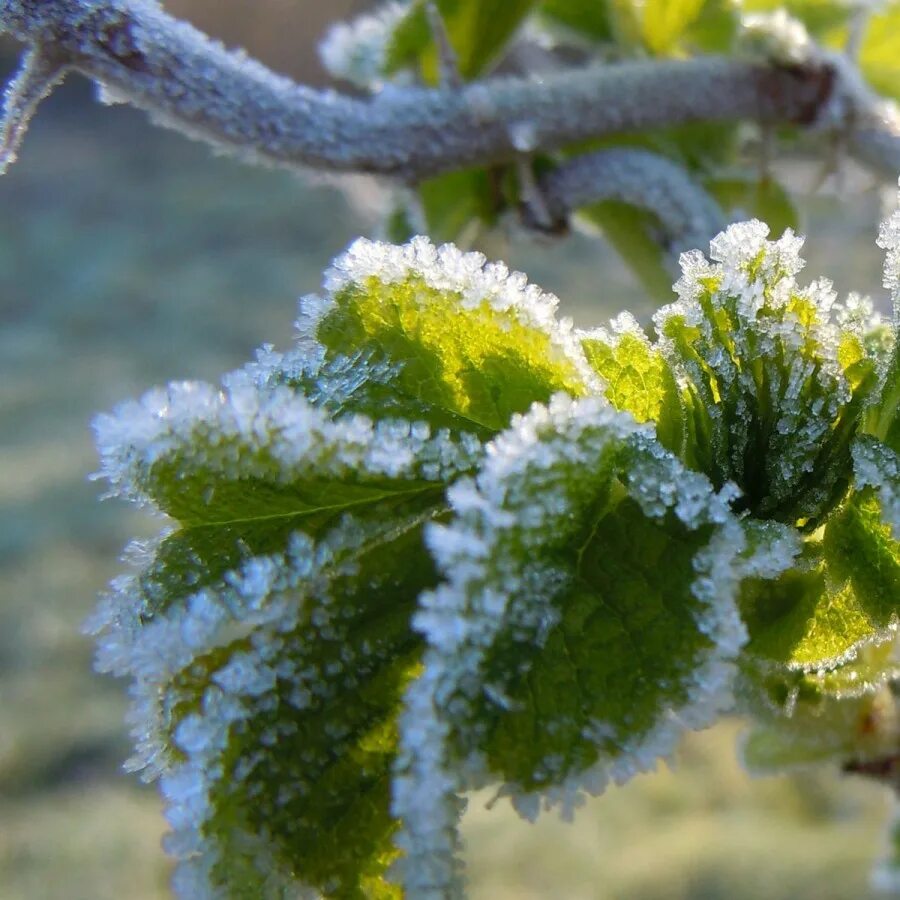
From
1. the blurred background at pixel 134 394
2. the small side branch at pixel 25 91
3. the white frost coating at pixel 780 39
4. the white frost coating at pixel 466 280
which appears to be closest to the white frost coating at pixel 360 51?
the blurred background at pixel 134 394

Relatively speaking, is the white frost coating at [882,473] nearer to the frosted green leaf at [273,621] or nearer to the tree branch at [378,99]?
the frosted green leaf at [273,621]

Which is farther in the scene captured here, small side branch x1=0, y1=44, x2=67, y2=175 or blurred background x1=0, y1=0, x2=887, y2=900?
blurred background x1=0, y1=0, x2=887, y2=900

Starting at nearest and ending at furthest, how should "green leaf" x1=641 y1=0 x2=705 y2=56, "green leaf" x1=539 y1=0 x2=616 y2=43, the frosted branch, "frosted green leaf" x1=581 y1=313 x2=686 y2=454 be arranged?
"frosted green leaf" x1=581 y1=313 x2=686 y2=454
the frosted branch
"green leaf" x1=641 y1=0 x2=705 y2=56
"green leaf" x1=539 y1=0 x2=616 y2=43

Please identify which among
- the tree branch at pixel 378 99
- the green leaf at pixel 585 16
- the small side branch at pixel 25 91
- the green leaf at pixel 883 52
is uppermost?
the green leaf at pixel 585 16

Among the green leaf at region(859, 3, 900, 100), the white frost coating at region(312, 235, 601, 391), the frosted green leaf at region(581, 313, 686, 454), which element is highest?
the green leaf at region(859, 3, 900, 100)

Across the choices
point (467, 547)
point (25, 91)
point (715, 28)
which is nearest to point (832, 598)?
point (467, 547)

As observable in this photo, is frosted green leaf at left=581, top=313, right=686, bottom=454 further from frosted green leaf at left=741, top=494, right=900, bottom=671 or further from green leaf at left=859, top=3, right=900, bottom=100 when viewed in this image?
green leaf at left=859, top=3, right=900, bottom=100

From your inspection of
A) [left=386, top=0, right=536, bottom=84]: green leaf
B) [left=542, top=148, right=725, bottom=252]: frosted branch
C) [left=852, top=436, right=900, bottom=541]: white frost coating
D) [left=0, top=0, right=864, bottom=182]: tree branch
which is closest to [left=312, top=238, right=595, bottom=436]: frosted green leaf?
[left=852, top=436, right=900, bottom=541]: white frost coating
